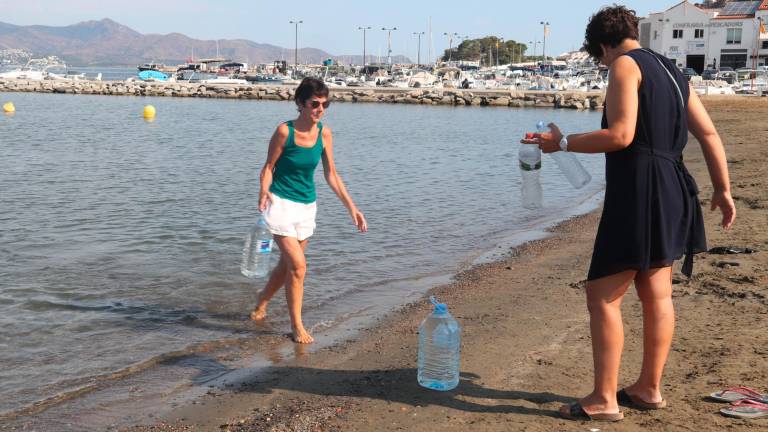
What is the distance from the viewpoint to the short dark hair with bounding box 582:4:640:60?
418cm

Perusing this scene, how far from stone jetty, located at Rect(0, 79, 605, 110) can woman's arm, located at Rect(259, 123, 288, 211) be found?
51632 mm

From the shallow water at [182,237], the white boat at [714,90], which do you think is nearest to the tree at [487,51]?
the white boat at [714,90]

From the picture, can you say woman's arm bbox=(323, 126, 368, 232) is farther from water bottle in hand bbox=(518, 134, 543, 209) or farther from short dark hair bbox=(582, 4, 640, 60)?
short dark hair bbox=(582, 4, 640, 60)

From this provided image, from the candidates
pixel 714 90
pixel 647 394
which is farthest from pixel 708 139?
pixel 714 90

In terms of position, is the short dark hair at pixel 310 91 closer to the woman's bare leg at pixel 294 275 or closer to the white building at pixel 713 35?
the woman's bare leg at pixel 294 275

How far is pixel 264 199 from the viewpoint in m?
5.89

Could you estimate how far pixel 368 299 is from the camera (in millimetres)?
8203

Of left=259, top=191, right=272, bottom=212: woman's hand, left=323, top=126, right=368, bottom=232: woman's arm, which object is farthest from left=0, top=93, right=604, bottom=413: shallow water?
left=323, top=126, right=368, bottom=232: woman's arm

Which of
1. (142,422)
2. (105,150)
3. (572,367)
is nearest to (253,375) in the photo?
(142,422)

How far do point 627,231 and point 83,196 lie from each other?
1304cm

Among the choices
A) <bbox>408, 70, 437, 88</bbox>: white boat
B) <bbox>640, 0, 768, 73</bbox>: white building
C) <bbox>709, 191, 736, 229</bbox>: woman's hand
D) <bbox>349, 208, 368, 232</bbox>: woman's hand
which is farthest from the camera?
<bbox>408, 70, 437, 88</bbox>: white boat

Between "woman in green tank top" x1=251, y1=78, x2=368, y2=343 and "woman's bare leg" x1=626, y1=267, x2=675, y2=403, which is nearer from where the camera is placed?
"woman's bare leg" x1=626, y1=267, x2=675, y2=403

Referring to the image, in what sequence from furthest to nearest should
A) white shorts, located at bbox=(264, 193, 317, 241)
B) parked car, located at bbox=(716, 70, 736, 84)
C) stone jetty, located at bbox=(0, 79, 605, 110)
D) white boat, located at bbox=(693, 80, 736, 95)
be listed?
parked car, located at bbox=(716, 70, 736, 84), stone jetty, located at bbox=(0, 79, 605, 110), white boat, located at bbox=(693, 80, 736, 95), white shorts, located at bbox=(264, 193, 317, 241)

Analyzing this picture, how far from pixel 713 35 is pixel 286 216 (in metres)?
82.5
